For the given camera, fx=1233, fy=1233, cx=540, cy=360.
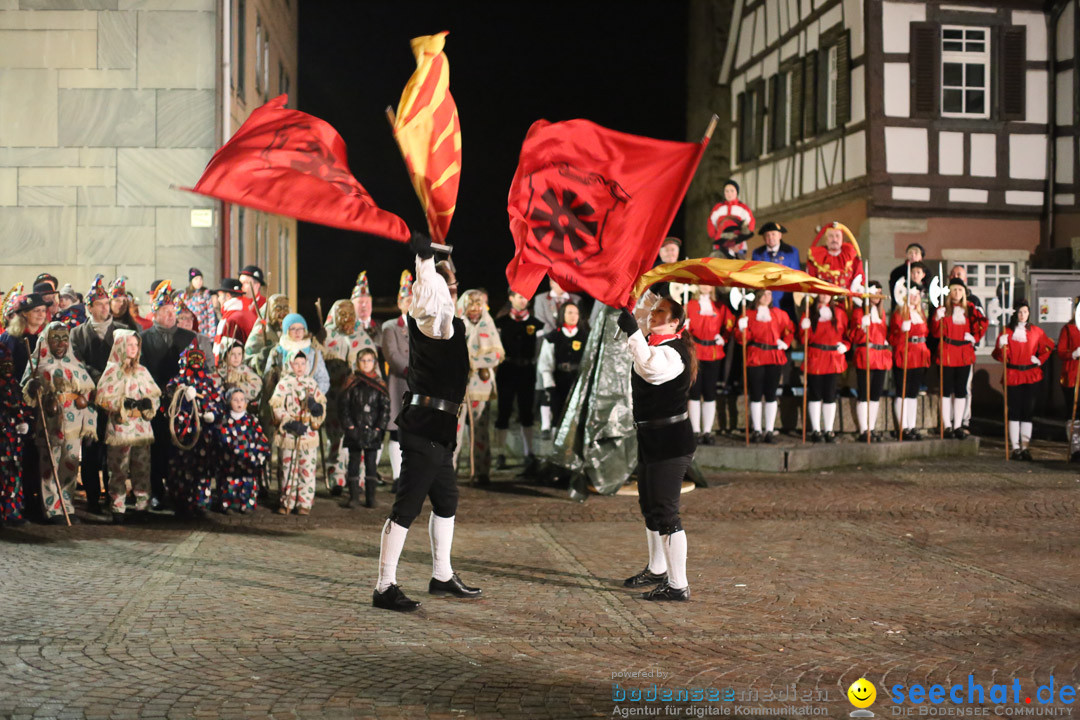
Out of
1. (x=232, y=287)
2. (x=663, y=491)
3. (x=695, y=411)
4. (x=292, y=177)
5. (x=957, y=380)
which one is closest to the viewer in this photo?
(x=292, y=177)

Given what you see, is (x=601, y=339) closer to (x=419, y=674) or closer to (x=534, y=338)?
(x=534, y=338)

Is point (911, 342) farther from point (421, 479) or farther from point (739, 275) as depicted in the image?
point (421, 479)

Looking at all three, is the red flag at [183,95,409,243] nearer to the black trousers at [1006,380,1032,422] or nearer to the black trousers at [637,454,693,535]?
the black trousers at [637,454,693,535]

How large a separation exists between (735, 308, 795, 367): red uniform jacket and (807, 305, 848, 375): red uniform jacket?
0.46m

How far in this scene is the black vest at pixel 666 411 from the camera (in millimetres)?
7945

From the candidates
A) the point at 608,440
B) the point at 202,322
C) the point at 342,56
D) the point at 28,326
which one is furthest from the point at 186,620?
the point at 342,56

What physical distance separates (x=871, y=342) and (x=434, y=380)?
9106mm

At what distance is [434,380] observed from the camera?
301 inches

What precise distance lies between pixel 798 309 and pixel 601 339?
449 centimetres

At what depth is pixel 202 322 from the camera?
13.8 meters

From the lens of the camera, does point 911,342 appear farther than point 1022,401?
Yes

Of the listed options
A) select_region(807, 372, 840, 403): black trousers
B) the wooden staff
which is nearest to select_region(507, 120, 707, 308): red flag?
the wooden staff

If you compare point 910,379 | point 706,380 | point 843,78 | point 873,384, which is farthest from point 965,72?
point 706,380

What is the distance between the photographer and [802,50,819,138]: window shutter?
23.8m
